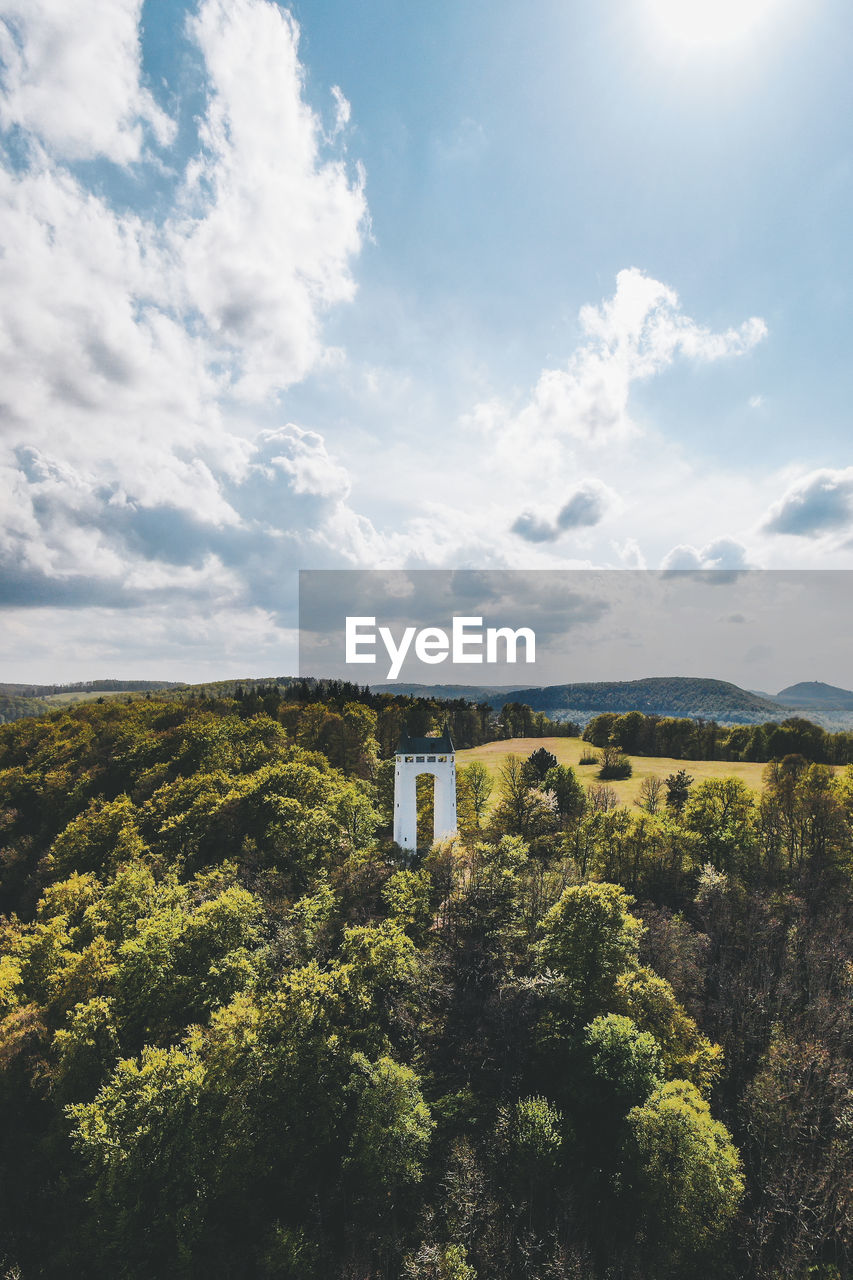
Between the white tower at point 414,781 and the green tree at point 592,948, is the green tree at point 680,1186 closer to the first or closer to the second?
the green tree at point 592,948

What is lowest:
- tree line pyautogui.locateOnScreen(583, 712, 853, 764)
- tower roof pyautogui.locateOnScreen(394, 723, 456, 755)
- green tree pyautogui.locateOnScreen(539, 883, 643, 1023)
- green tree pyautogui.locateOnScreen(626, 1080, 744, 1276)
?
green tree pyautogui.locateOnScreen(626, 1080, 744, 1276)

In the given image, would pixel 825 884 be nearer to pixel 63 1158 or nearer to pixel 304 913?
pixel 304 913

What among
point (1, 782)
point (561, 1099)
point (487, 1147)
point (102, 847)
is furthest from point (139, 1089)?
point (1, 782)

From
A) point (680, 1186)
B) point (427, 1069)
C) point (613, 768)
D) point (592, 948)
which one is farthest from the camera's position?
point (613, 768)

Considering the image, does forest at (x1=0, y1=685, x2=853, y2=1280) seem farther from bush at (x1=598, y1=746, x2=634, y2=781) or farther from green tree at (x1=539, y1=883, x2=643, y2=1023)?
bush at (x1=598, y1=746, x2=634, y2=781)

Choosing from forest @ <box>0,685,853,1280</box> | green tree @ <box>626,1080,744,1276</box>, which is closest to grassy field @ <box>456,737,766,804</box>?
forest @ <box>0,685,853,1280</box>

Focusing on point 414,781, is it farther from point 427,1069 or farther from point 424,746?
point 427,1069

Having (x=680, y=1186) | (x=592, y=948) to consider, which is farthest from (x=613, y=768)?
(x=680, y=1186)
